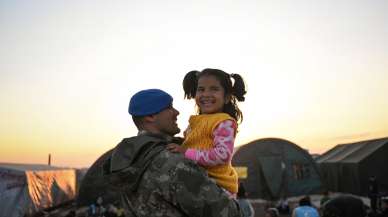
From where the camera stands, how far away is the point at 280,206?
15.0m

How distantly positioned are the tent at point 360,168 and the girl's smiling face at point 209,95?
18433mm

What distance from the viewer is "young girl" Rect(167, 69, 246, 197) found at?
95.0 inches

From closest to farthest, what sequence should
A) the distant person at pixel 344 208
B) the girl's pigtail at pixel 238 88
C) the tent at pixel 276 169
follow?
1. the girl's pigtail at pixel 238 88
2. the distant person at pixel 344 208
3. the tent at pixel 276 169

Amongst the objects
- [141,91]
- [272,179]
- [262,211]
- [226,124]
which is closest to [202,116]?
[226,124]

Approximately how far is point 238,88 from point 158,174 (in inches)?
35.7

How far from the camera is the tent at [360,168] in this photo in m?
20.4

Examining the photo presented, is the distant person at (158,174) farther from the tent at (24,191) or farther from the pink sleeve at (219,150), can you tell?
the tent at (24,191)

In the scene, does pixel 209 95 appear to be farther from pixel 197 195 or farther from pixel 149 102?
pixel 197 195

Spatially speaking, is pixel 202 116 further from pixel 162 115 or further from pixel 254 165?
pixel 254 165

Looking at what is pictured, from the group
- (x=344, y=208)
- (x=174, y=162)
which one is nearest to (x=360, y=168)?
(x=344, y=208)

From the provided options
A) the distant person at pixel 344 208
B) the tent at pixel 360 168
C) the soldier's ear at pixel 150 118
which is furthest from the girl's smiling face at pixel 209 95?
the tent at pixel 360 168

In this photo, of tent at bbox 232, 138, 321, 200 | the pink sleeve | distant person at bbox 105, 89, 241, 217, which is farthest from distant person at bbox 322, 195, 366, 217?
tent at bbox 232, 138, 321, 200

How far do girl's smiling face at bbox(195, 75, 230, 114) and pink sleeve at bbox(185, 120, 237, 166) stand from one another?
193mm

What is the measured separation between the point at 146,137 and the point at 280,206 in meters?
13.4
